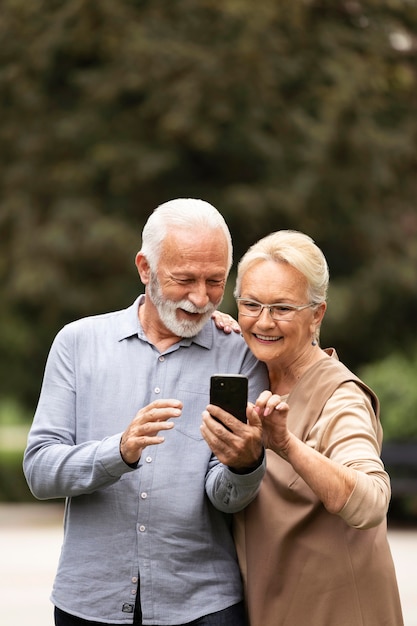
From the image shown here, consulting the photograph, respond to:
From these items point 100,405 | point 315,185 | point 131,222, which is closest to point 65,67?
point 131,222

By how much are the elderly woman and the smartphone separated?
0.04 m

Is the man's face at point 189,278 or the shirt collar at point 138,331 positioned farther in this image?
the shirt collar at point 138,331

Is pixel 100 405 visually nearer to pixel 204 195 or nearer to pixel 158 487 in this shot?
pixel 158 487

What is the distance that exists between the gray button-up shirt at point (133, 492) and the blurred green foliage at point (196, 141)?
11.5m

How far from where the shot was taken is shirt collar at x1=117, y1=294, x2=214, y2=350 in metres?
3.42

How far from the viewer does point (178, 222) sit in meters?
3.33

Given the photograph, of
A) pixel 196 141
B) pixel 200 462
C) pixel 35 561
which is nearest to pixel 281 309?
pixel 200 462

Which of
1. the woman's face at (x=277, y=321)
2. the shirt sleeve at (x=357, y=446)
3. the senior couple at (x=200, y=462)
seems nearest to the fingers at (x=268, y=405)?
the senior couple at (x=200, y=462)

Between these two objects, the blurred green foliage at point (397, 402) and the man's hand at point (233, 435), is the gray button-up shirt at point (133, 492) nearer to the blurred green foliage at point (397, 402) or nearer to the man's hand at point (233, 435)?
the man's hand at point (233, 435)

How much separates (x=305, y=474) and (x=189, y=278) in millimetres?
725

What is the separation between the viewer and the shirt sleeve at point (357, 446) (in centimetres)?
288

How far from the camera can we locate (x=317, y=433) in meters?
3.07

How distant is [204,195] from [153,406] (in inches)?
489

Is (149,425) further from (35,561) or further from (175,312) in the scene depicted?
(35,561)
